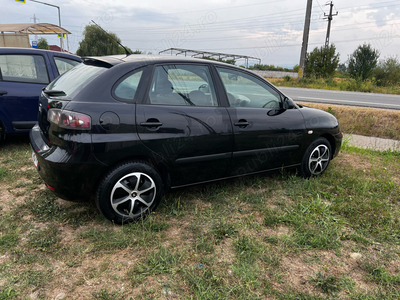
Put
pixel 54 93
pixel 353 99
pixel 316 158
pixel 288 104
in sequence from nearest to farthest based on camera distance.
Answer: pixel 54 93, pixel 288 104, pixel 316 158, pixel 353 99

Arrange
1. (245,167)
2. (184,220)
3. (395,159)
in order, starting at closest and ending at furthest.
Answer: (184,220)
(245,167)
(395,159)

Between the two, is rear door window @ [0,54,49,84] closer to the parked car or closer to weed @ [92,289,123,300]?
the parked car

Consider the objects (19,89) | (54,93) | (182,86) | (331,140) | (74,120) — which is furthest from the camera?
(19,89)

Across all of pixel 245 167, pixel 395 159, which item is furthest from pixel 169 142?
pixel 395 159

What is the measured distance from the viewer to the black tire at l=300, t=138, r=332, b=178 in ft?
13.3

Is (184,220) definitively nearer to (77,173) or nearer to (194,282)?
(194,282)

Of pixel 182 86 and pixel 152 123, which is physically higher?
pixel 182 86

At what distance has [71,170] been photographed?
100 inches

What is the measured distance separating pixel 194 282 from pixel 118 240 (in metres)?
0.85

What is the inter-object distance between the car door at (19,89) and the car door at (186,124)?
3.11 m

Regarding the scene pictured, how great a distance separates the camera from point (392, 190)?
3.93m

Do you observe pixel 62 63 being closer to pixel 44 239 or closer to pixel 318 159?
pixel 44 239

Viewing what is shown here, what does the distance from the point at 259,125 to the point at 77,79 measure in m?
2.06

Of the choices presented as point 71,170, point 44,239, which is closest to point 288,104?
point 71,170
